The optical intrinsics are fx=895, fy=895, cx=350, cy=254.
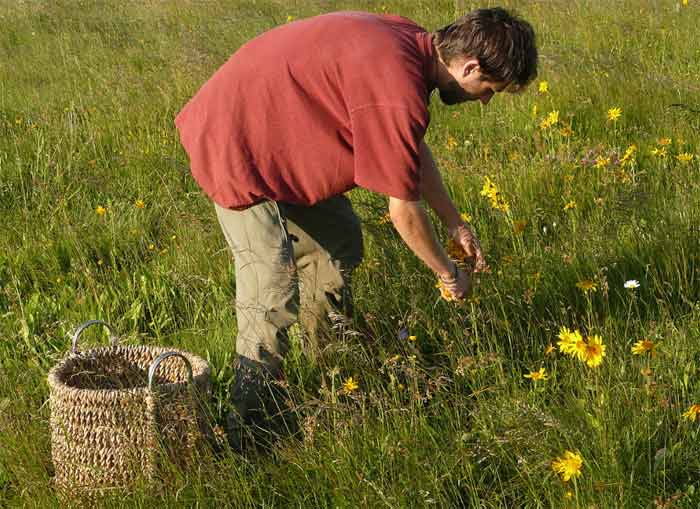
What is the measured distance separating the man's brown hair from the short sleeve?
25 cm

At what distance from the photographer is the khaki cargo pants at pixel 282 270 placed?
8.98 ft

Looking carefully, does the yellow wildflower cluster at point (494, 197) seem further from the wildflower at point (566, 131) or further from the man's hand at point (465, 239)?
the wildflower at point (566, 131)

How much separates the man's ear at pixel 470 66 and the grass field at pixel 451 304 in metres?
0.68

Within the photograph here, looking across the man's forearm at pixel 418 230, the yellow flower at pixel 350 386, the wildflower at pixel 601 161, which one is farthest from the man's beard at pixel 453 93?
the wildflower at pixel 601 161

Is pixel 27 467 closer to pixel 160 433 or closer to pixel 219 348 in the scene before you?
pixel 160 433

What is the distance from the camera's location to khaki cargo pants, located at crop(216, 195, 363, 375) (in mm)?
2738

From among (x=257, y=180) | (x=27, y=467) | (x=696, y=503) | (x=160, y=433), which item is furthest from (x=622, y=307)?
(x=27, y=467)

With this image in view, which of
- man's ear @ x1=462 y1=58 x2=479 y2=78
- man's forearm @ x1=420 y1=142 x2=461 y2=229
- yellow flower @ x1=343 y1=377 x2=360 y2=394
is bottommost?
yellow flower @ x1=343 y1=377 x2=360 y2=394

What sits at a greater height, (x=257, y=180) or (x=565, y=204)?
(x=257, y=180)

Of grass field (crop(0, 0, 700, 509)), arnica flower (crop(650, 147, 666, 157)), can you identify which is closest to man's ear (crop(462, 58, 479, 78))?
grass field (crop(0, 0, 700, 509))

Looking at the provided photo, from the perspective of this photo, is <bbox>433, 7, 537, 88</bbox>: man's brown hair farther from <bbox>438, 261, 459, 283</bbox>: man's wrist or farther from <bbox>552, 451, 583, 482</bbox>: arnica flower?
<bbox>552, 451, 583, 482</bbox>: arnica flower

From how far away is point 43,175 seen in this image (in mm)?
4867

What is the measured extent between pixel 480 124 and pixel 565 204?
4.61ft

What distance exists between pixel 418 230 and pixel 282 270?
0.50 meters
